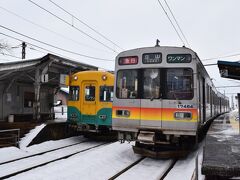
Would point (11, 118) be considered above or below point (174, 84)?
below

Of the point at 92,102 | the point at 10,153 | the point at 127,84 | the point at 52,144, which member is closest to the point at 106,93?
the point at 92,102

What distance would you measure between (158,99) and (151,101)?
0.68ft

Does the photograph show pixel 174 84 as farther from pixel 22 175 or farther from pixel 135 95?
pixel 22 175

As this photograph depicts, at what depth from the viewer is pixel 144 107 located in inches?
312

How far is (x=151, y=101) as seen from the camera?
309 inches

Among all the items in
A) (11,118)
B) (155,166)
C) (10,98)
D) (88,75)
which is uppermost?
(88,75)

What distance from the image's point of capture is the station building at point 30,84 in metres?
12.7

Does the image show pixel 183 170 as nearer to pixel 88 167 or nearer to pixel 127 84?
pixel 88 167

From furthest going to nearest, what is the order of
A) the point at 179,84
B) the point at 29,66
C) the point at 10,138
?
the point at 29,66 → the point at 10,138 → the point at 179,84

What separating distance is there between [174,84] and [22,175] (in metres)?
4.53

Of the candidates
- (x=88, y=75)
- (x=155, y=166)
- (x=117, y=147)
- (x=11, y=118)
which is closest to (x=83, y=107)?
(x=88, y=75)

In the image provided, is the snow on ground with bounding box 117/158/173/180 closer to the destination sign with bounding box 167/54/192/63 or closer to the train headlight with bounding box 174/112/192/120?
the train headlight with bounding box 174/112/192/120

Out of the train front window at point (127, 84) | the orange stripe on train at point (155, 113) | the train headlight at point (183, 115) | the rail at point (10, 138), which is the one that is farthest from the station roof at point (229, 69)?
the rail at point (10, 138)

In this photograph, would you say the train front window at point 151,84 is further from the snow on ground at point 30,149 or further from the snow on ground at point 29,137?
the snow on ground at point 29,137
